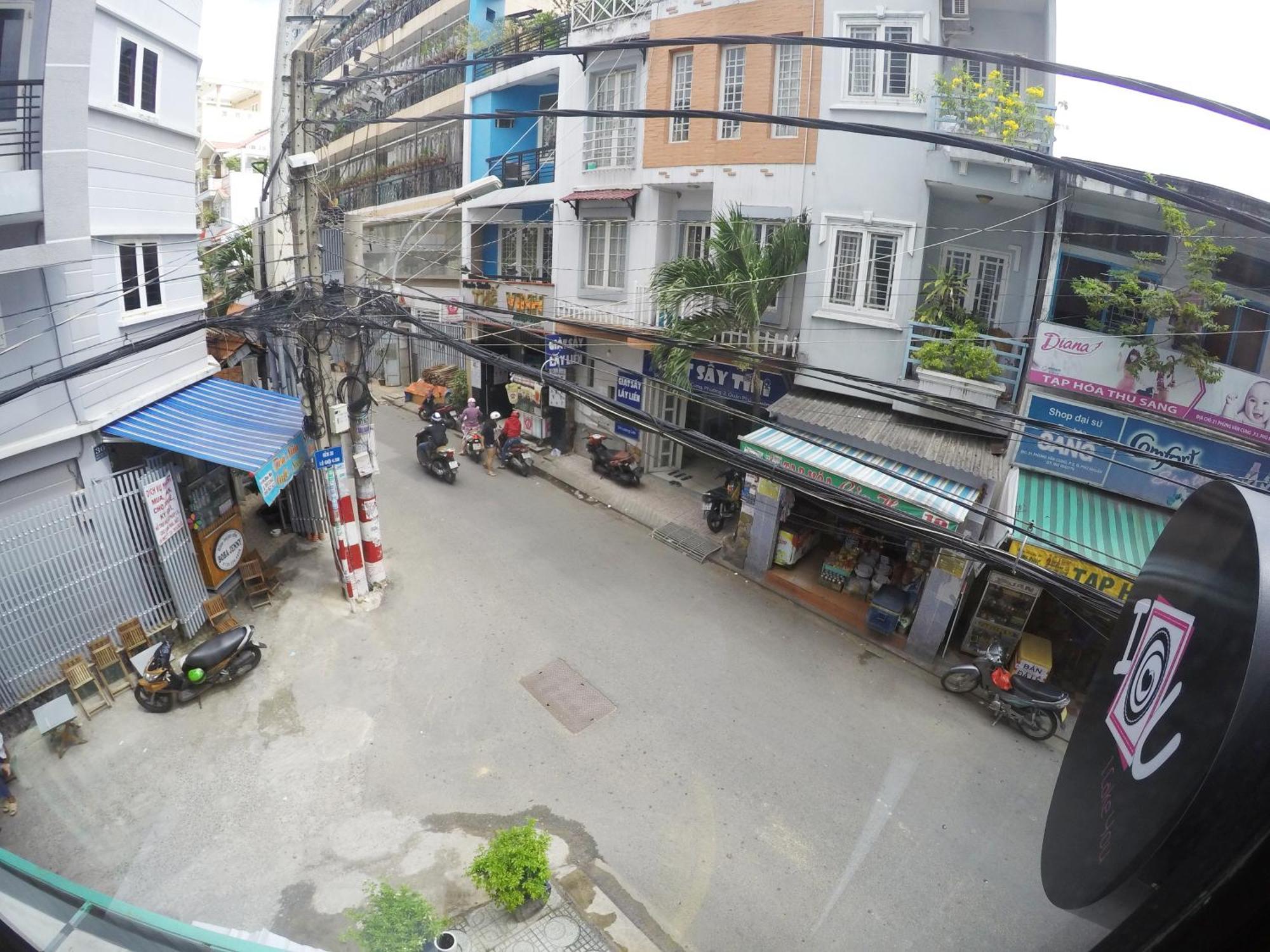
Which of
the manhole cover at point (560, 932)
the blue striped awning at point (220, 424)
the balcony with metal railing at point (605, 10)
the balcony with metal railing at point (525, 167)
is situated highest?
the balcony with metal railing at point (605, 10)

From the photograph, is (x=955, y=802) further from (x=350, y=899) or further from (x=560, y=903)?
(x=350, y=899)

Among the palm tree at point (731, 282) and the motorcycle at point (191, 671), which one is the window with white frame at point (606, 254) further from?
the motorcycle at point (191, 671)

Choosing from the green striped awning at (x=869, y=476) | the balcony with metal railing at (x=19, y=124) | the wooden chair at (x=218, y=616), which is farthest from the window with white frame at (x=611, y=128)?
the wooden chair at (x=218, y=616)

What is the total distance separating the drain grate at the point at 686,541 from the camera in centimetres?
1330

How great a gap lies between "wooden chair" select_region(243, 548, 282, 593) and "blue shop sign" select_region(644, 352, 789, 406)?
8228 mm

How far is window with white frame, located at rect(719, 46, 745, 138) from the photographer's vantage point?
12969 millimetres

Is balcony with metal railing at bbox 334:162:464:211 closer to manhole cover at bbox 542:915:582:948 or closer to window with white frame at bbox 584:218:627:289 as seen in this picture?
window with white frame at bbox 584:218:627:289

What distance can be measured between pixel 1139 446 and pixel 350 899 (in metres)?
10.6

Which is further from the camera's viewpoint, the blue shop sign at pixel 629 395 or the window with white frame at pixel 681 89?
the blue shop sign at pixel 629 395

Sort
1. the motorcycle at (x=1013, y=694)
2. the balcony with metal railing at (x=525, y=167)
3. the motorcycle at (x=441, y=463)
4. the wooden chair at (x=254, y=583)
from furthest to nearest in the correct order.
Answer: the balcony with metal railing at (x=525, y=167) → the motorcycle at (x=441, y=463) → the wooden chair at (x=254, y=583) → the motorcycle at (x=1013, y=694)

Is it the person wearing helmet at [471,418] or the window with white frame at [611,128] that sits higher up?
the window with white frame at [611,128]

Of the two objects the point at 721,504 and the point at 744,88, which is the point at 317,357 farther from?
the point at 744,88

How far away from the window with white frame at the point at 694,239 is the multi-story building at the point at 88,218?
29.8 ft

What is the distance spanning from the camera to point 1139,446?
9102mm
